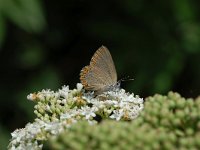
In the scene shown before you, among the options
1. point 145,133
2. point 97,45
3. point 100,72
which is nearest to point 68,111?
point 100,72

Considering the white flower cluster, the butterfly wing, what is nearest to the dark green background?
the butterfly wing

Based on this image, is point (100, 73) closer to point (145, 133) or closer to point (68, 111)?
point (68, 111)

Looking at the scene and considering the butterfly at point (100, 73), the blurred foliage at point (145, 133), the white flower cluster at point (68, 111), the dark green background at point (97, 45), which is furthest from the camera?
the dark green background at point (97, 45)

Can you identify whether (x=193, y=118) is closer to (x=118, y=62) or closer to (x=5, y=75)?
(x=118, y=62)

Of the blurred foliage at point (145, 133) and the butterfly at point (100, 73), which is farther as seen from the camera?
the butterfly at point (100, 73)

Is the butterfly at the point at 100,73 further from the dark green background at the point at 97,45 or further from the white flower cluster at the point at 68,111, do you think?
the dark green background at the point at 97,45

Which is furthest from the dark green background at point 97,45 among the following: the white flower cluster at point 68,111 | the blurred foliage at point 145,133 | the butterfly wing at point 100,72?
the blurred foliage at point 145,133

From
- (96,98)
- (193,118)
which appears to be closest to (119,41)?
(96,98)
